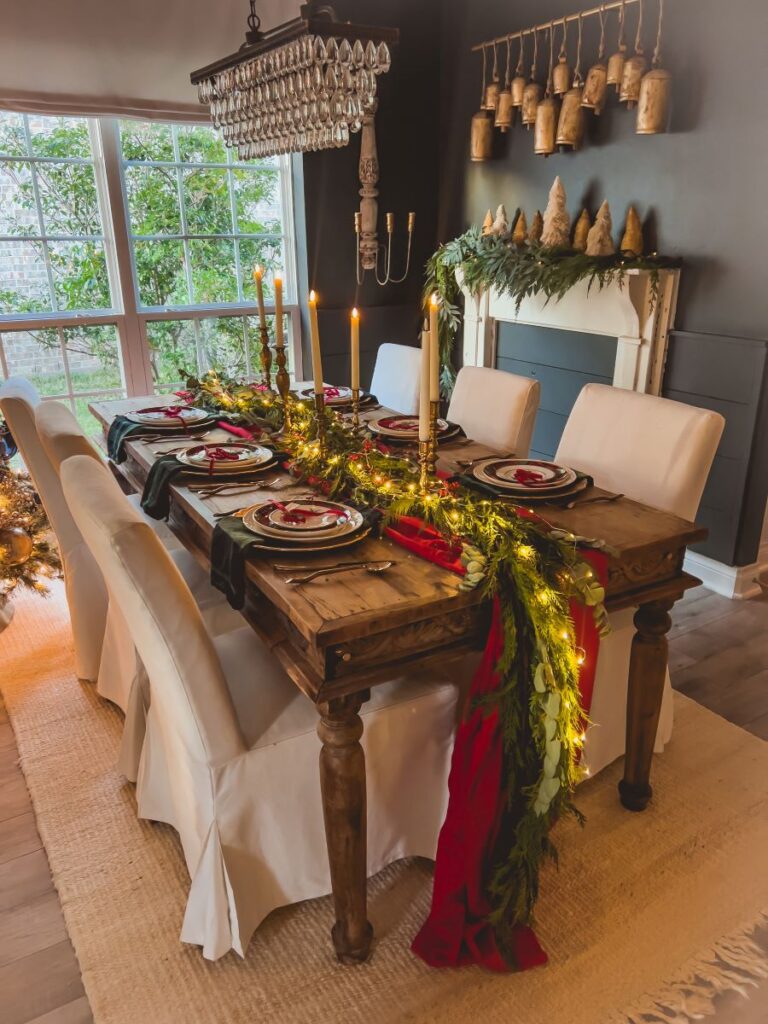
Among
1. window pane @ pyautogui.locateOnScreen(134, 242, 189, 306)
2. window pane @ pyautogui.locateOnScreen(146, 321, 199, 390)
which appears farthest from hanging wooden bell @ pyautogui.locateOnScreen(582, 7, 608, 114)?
window pane @ pyautogui.locateOnScreen(146, 321, 199, 390)

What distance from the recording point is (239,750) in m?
1.46

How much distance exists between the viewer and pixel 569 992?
1.47 m

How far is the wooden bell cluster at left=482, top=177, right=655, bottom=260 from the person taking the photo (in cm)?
312

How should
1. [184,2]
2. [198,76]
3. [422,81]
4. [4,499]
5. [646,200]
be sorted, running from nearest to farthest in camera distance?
[198,76] < [4,499] < [646,200] < [184,2] < [422,81]

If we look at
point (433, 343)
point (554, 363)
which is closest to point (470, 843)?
point (433, 343)

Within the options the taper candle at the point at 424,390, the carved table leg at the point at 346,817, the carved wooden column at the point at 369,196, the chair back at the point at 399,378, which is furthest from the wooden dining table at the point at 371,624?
the carved wooden column at the point at 369,196

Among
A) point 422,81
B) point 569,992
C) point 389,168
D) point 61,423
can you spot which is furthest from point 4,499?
point 422,81

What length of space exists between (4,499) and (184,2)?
2.50 metres

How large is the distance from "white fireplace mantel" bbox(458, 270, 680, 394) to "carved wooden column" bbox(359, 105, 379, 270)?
891 millimetres

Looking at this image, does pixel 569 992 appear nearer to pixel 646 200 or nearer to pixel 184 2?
pixel 646 200

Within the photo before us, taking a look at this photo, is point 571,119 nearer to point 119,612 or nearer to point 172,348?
point 172,348

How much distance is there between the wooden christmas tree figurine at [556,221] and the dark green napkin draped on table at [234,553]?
2.30m

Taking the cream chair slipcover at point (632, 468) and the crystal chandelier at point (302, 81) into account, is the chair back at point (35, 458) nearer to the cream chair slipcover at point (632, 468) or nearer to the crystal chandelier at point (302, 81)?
the crystal chandelier at point (302, 81)

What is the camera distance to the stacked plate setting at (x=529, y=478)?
71.6 inches
